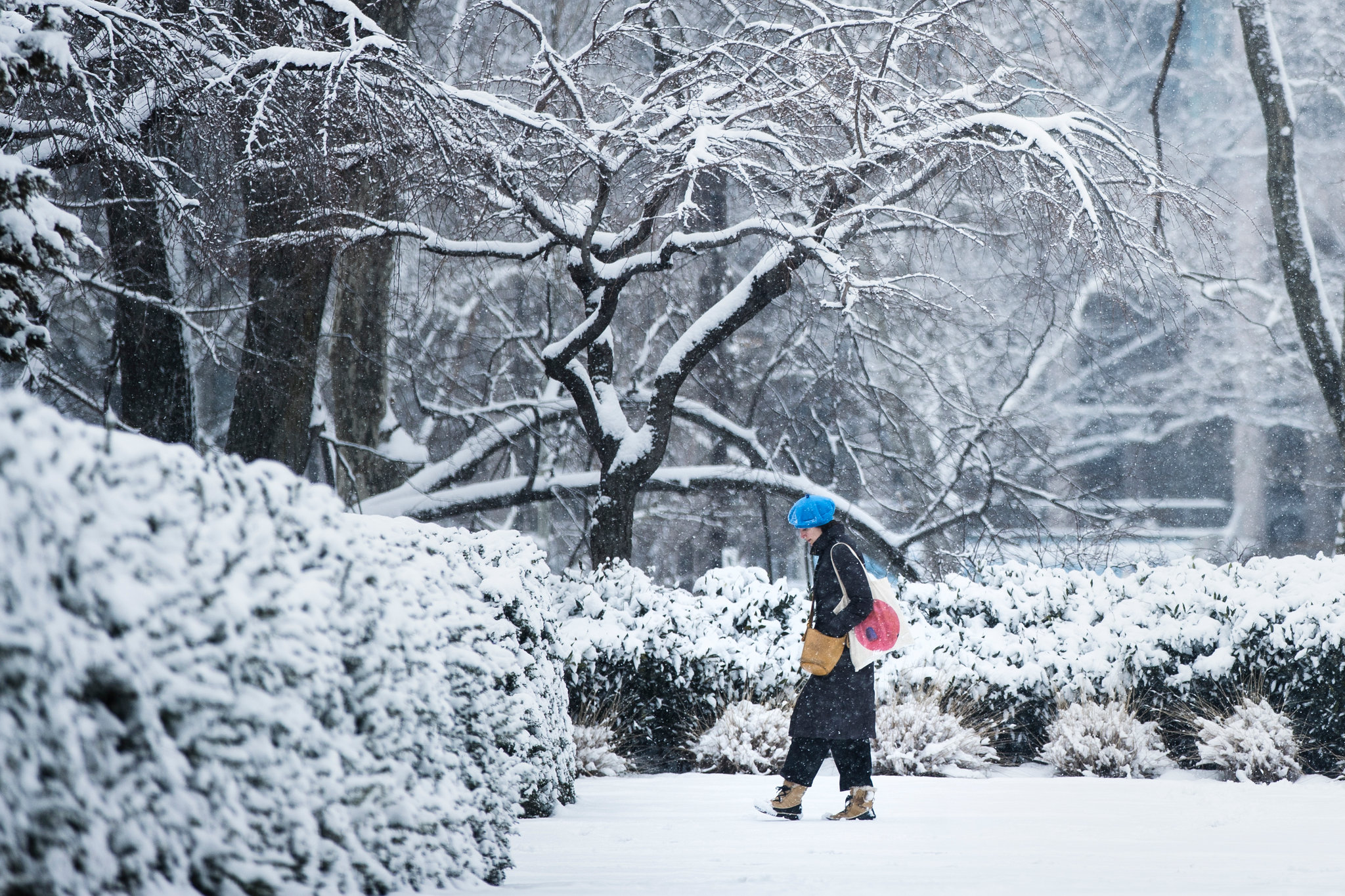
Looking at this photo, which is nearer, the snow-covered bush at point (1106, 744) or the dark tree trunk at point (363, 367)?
the snow-covered bush at point (1106, 744)

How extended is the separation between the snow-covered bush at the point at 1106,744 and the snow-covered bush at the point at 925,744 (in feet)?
1.60

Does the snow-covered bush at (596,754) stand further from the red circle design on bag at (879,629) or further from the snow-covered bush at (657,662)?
the red circle design on bag at (879,629)

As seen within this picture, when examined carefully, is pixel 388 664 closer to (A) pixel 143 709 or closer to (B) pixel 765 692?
(A) pixel 143 709

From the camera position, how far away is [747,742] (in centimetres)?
764

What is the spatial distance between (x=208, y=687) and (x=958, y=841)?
11.7ft

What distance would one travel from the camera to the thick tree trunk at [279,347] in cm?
901

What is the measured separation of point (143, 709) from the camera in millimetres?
2295

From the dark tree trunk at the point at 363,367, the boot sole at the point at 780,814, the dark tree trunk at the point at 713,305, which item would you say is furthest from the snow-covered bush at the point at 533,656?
the dark tree trunk at the point at 713,305

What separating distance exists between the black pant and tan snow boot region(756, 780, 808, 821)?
3cm

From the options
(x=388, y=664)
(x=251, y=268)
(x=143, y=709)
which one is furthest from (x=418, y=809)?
(x=251, y=268)

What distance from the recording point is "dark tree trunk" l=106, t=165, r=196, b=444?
8055 millimetres

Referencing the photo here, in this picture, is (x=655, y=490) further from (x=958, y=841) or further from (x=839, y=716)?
(x=958, y=841)

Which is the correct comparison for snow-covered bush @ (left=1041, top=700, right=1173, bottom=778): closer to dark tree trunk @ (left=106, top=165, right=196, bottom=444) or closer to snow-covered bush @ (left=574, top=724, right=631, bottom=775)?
snow-covered bush @ (left=574, top=724, right=631, bottom=775)

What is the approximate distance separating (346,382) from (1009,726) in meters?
8.10
